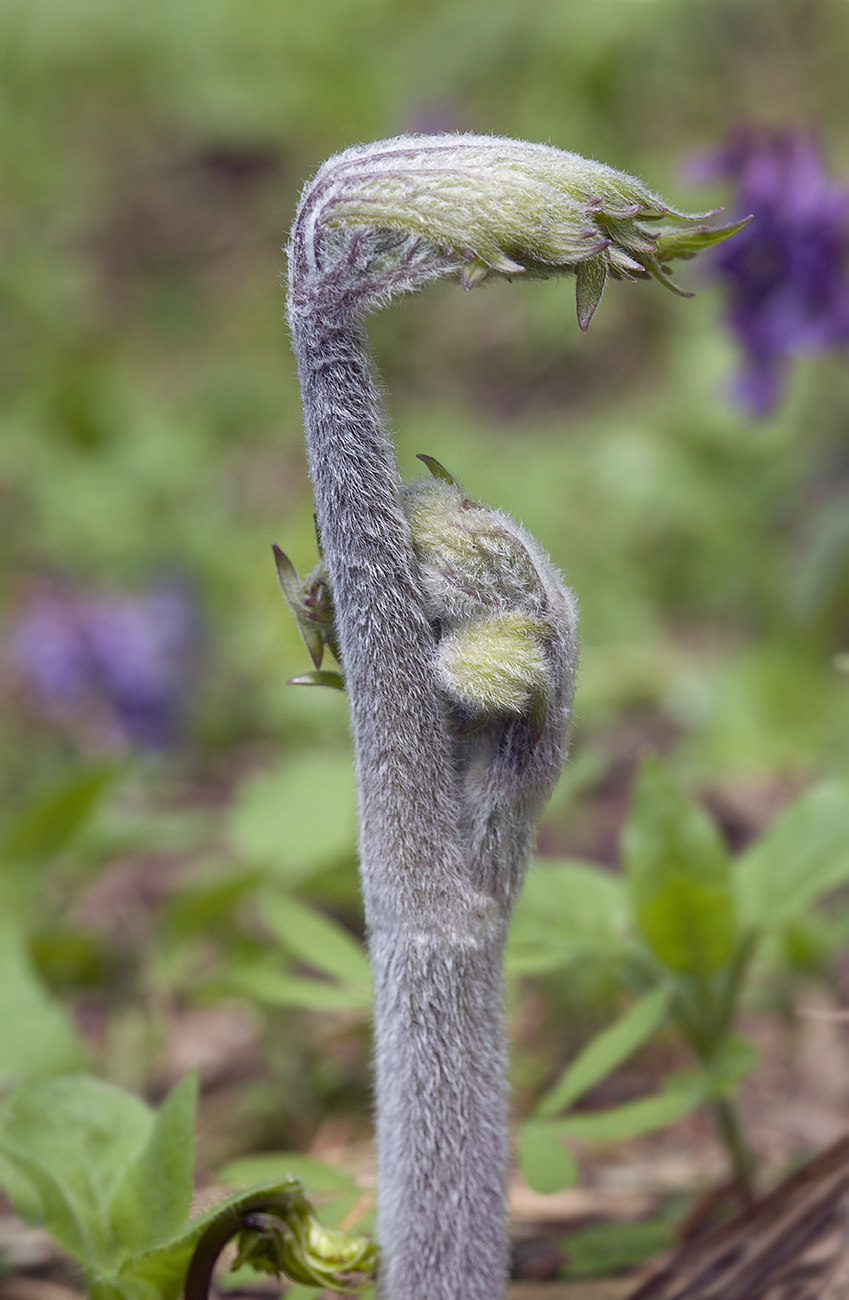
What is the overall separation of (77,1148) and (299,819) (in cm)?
123

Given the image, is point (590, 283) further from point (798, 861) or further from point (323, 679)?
point (798, 861)

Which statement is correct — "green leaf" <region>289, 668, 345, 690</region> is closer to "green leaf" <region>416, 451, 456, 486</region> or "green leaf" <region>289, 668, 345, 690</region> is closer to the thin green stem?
"green leaf" <region>416, 451, 456, 486</region>

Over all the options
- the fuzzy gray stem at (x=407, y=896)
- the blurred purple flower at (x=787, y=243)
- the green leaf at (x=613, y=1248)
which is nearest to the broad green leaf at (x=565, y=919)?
the green leaf at (x=613, y=1248)

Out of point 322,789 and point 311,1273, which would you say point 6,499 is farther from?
point 311,1273

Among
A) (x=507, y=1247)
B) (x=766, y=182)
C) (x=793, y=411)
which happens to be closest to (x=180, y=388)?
(x=793, y=411)

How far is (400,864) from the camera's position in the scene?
1.26m

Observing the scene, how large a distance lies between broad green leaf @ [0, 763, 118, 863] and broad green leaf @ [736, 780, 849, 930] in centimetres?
130

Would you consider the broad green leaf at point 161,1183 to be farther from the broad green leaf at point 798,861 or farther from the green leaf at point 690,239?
the green leaf at point 690,239

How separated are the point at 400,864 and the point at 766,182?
9.08ft

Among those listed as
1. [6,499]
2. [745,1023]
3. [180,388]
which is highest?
[180,388]

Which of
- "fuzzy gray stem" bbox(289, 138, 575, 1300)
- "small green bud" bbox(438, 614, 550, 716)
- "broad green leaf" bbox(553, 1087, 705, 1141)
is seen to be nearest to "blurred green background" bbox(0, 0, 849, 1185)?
"fuzzy gray stem" bbox(289, 138, 575, 1300)

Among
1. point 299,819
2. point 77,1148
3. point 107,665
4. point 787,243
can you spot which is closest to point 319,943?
point 77,1148

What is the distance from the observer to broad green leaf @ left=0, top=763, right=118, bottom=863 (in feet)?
8.29

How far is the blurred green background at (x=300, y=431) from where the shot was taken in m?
3.30
